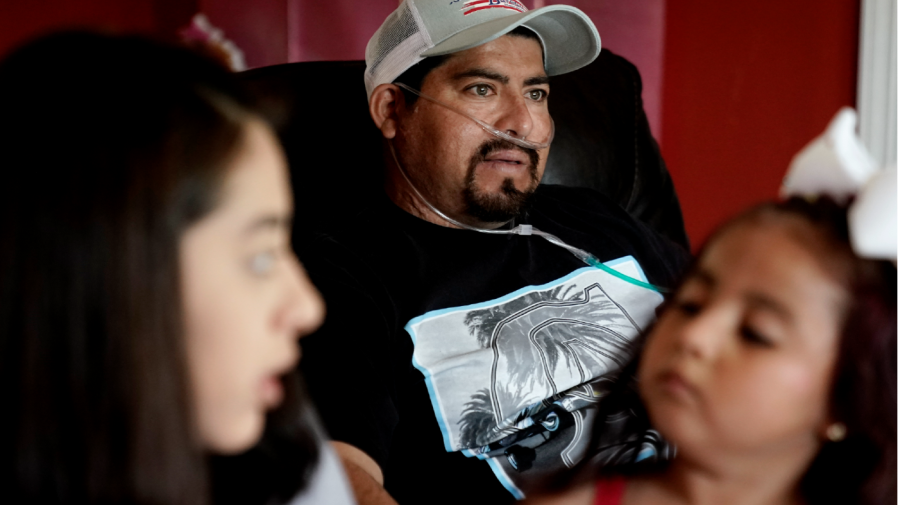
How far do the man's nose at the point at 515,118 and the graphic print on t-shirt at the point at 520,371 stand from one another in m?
0.32

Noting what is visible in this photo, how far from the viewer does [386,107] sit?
63.0 inches

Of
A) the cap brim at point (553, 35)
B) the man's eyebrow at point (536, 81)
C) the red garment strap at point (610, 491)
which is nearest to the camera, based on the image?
the red garment strap at point (610, 491)

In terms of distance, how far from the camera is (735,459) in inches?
30.3

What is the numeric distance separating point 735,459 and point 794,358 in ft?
0.41

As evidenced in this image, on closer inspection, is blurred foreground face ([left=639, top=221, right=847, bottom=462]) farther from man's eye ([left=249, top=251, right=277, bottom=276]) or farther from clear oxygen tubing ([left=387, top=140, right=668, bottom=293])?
clear oxygen tubing ([left=387, top=140, right=668, bottom=293])

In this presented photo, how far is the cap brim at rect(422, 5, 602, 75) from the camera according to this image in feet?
4.87

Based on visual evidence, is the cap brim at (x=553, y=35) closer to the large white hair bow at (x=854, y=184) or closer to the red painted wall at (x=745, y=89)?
the large white hair bow at (x=854, y=184)

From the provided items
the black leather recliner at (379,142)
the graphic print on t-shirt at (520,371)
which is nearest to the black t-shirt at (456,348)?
the graphic print on t-shirt at (520,371)

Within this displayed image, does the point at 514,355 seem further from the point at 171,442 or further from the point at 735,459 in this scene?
the point at 171,442

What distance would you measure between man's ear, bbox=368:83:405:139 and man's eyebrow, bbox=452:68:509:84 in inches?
4.9

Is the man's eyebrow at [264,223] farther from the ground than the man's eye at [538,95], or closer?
farther from the ground

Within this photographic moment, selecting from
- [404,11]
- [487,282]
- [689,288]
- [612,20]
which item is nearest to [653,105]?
[612,20]

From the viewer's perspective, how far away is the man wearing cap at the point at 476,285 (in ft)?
3.94

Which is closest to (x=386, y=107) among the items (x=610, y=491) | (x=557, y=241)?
(x=557, y=241)
